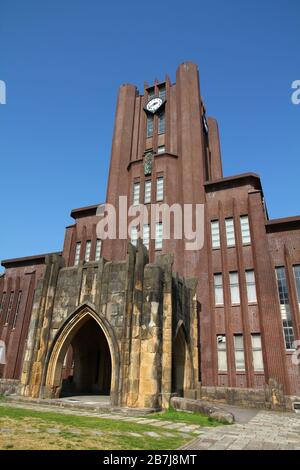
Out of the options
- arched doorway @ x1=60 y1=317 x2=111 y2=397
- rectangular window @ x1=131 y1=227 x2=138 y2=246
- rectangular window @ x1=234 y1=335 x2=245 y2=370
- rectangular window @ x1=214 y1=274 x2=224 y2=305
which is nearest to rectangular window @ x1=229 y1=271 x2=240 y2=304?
rectangular window @ x1=214 y1=274 x2=224 y2=305

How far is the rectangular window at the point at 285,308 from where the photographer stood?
63.2ft

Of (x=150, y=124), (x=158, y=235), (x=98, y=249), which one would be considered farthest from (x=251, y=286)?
(x=150, y=124)

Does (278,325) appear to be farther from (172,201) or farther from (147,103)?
(147,103)

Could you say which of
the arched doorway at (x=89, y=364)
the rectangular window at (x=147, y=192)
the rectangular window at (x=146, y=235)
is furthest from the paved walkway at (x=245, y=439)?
the rectangular window at (x=147, y=192)

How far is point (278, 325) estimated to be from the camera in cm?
1930

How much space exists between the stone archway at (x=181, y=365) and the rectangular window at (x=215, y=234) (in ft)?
25.5

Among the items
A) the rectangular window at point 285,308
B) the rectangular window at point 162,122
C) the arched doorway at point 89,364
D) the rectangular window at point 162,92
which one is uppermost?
the rectangular window at point 162,92

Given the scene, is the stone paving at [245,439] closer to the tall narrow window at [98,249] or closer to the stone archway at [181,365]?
the stone archway at [181,365]

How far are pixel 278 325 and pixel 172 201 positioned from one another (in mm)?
11977

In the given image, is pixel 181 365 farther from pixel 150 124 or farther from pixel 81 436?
pixel 150 124

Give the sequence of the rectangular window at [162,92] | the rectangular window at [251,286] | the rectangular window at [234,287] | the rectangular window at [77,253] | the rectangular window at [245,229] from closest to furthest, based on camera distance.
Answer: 1. the rectangular window at [251,286]
2. the rectangular window at [234,287]
3. the rectangular window at [245,229]
4. the rectangular window at [77,253]
5. the rectangular window at [162,92]

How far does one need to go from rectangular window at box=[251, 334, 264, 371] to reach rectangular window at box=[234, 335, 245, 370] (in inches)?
26.6

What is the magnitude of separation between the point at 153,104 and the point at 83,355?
80.0 ft
